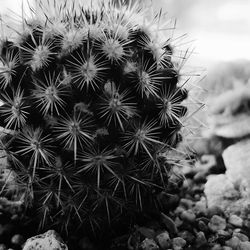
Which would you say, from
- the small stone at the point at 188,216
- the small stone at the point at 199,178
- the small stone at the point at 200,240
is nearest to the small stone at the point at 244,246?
the small stone at the point at 200,240

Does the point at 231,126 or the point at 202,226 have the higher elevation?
the point at 231,126

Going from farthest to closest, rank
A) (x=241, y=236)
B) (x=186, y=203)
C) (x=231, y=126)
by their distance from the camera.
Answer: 1. (x=231, y=126)
2. (x=186, y=203)
3. (x=241, y=236)

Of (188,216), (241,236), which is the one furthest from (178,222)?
(241,236)

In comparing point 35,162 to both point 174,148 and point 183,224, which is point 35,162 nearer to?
point 174,148

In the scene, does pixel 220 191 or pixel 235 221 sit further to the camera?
pixel 220 191

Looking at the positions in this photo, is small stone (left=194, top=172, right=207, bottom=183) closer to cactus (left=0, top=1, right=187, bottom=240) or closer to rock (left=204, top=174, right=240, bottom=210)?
rock (left=204, top=174, right=240, bottom=210)

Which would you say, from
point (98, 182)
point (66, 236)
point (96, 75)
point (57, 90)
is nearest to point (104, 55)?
point (96, 75)

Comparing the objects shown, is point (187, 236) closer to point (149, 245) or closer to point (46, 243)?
point (149, 245)

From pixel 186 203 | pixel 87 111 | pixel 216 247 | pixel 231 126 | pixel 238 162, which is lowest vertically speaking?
pixel 216 247

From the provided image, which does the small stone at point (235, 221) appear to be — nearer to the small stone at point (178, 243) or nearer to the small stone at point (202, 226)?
the small stone at point (202, 226)
